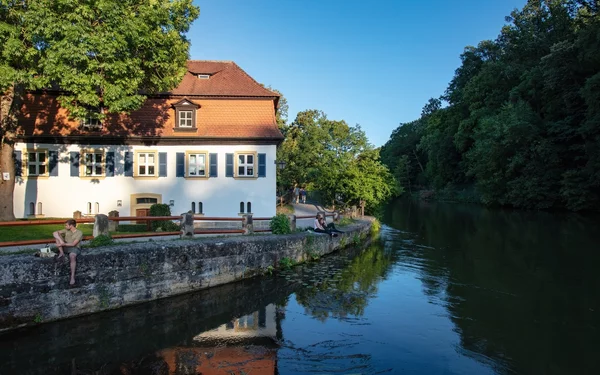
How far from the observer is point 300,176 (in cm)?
3675

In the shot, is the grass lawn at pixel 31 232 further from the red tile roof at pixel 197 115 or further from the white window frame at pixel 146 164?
the red tile roof at pixel 197 115

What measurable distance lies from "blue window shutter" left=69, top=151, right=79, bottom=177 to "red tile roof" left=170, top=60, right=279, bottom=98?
18.3 feet

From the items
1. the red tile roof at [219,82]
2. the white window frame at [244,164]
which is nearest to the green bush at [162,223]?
the white window frame at [244,164]

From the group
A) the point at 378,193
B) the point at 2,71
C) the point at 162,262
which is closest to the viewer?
the point at 162,262

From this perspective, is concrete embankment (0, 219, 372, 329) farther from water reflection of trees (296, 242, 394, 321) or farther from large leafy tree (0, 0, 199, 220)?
large leafy tree (0, 0, 199, 220)

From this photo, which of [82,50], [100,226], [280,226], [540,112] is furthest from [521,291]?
[540,112]

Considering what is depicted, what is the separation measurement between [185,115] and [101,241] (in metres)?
11.8

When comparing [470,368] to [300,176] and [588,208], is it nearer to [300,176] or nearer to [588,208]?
[300,176]

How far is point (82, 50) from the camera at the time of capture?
13.2m

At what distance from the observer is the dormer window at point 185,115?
21.3 m

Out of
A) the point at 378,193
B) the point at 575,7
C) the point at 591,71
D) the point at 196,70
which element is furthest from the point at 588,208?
the point at 196,70

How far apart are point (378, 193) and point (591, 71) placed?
23.6m

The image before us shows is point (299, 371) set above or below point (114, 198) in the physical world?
below

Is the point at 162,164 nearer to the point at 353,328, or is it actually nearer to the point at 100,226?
the point at 100,226
